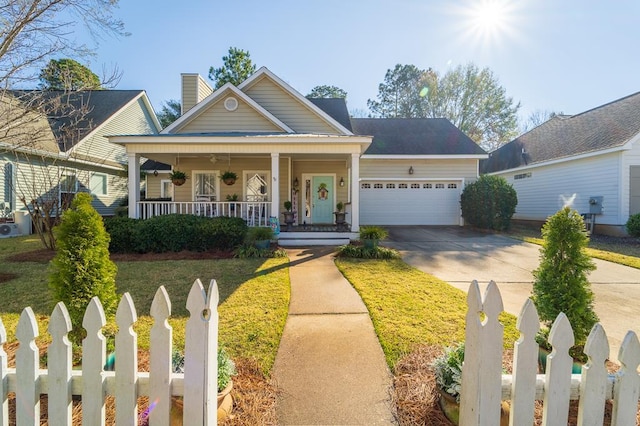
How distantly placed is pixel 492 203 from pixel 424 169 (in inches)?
140

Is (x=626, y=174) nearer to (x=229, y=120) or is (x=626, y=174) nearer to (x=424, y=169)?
(x=424, y=169)

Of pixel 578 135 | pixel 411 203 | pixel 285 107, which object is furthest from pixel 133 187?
pixel 578 135

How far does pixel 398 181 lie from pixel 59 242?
1416 cm

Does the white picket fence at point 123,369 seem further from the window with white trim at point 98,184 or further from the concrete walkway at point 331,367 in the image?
the window with white trim at point 98,184

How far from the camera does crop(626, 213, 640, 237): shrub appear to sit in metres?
10.3

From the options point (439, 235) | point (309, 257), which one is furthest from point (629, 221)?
point (309, 257)

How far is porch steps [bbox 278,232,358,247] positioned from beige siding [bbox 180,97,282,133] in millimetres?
4792

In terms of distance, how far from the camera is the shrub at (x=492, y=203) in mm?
12703

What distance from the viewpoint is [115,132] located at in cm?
1684

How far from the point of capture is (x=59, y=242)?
2.28 m

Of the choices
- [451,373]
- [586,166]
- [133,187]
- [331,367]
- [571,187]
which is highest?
[586,166]

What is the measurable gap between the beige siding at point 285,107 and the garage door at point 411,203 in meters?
4.15

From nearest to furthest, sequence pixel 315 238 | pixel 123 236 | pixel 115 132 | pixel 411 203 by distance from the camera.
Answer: pixel 123 236
pixel 315 238
pixel 411 203
pixel 115 132

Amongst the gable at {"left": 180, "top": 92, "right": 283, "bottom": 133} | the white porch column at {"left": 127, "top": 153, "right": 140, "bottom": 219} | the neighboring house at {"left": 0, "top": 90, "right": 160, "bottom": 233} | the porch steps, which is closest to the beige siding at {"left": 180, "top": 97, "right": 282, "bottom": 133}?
the gable at {"left": 180, "top": 92, "right": 283, "bottom": 133}
